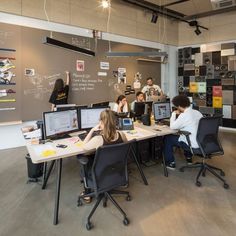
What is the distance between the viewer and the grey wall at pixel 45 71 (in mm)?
4930

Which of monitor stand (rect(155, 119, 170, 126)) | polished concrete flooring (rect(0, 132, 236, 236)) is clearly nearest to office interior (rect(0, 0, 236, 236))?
polished concrete flooring (rect(0, 132, 236, 236))

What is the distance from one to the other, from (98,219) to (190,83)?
6.45 m

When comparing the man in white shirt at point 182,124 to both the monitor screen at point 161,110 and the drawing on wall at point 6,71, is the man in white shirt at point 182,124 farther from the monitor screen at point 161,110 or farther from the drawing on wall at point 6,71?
the drawing on wall at point 6,71

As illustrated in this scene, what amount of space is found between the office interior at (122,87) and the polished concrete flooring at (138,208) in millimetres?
10

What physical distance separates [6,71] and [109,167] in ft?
11.5

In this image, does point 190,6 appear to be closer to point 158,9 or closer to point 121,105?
point 158,9

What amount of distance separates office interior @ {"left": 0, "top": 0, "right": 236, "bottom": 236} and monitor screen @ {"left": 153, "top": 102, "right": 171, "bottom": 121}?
2.83 ft

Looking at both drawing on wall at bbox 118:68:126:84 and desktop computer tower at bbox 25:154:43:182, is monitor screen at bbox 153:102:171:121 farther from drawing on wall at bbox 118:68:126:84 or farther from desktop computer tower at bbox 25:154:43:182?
drawing on wall at bbox 118:68:126:84

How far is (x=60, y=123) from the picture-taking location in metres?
3.19

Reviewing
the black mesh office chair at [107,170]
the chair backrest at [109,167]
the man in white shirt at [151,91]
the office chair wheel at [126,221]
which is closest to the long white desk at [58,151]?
the black mesh office chair at [107,170]

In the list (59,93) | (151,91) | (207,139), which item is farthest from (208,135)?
(151,91)

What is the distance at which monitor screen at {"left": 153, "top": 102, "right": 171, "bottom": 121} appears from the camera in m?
4.39

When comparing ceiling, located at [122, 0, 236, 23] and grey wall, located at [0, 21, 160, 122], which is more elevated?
ceiling, located at [122, 0, 236, 23]

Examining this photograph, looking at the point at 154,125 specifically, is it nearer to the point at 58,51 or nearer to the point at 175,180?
the point at 175,180
